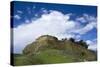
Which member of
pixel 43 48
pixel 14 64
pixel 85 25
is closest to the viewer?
pixel 14 64

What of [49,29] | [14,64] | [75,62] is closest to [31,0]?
[49,29]

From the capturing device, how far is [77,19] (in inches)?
91.5

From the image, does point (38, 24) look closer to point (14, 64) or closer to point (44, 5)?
point (44, 5)

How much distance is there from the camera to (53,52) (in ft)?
7.27

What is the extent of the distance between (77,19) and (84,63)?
1.76ft

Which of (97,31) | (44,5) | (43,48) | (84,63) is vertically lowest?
(84,63)

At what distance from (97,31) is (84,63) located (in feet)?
1.42

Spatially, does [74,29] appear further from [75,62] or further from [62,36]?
[75,62]

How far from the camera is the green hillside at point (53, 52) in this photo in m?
2.12

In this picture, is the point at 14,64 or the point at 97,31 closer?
the point at 14,64

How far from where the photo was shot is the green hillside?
2119 millimetres

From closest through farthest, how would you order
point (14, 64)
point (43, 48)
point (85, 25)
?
point (14, 64), point (43, 48), point (85, 25)

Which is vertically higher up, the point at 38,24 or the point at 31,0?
the point at 31,0

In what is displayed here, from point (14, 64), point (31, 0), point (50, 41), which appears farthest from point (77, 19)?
point (14, 64)
